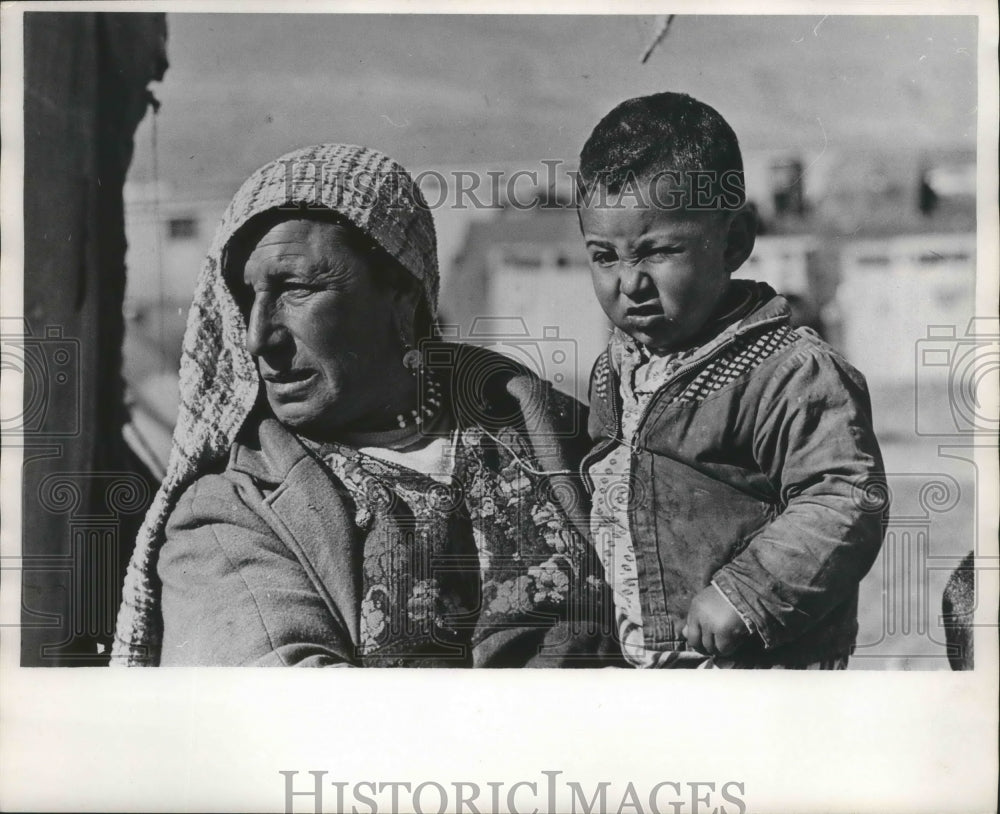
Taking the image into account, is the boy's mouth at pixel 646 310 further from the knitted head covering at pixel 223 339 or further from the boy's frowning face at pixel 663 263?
the knitted head covering at pixel 223 339

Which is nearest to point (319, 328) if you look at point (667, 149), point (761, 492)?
point (667, 149)

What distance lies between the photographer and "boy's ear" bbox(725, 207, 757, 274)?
3727mm

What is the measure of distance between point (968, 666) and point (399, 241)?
7.40ft

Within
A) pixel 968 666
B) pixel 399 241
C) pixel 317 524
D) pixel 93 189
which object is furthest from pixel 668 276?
pixel 93 189

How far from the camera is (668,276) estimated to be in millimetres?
3693

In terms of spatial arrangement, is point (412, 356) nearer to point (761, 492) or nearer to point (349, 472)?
point (349, 472)

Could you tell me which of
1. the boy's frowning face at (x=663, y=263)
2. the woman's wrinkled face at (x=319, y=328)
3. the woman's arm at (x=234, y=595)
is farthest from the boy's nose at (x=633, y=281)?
the woman's arm at (x=234, y=595)

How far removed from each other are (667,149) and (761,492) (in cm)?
111

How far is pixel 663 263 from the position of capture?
3.69 metres

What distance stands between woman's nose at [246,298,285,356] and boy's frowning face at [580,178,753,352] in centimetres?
104

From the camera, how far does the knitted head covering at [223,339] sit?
3727mm

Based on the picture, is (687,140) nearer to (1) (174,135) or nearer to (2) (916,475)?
(2) (916,475)

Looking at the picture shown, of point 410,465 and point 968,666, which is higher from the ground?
point 410,465

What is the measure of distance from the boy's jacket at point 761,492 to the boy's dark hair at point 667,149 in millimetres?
432
